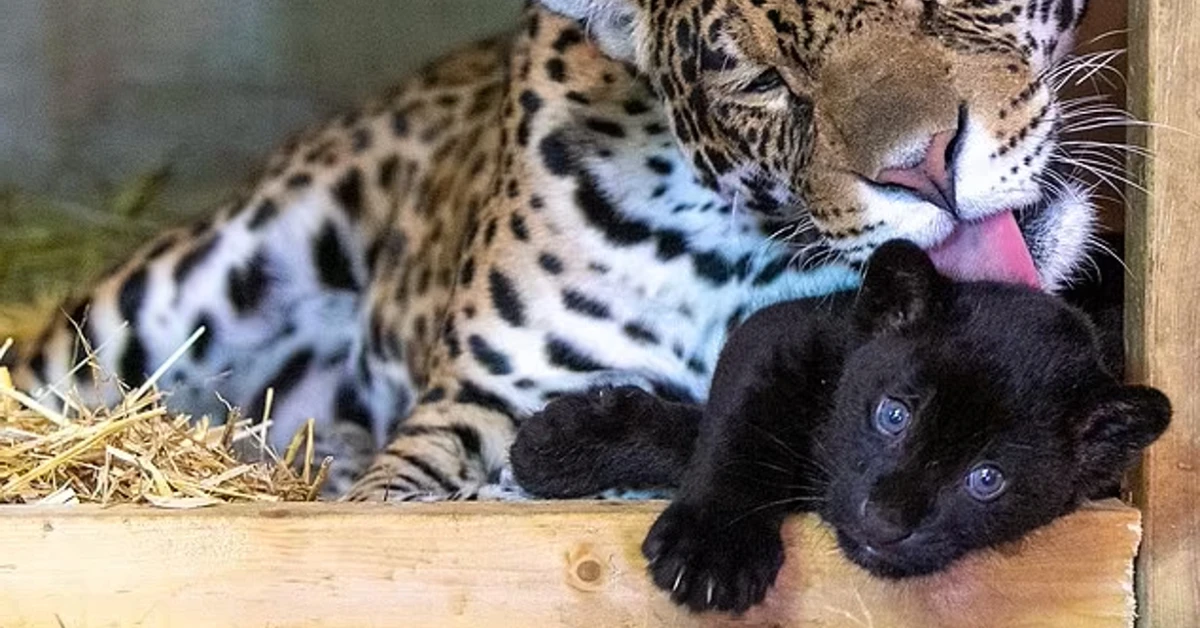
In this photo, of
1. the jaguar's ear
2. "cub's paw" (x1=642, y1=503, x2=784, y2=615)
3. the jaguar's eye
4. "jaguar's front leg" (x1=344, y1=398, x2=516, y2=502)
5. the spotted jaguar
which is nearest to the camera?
"cub's paw" (x1=642, y1=503, x2=784, y2=615)

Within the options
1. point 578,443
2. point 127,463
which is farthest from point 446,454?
point 127,463

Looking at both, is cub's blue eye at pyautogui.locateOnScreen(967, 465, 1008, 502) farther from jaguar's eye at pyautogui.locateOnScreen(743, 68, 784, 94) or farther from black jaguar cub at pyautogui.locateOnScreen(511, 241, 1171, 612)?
jaguar's eye at pyautogui.locateOnScreen(743, 68, 784, 94)

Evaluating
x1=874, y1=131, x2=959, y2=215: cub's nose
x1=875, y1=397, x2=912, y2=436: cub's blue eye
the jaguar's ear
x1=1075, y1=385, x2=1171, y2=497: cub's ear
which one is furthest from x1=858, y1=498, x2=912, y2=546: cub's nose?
the jaguar's ear

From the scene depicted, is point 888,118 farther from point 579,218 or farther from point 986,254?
point 579,218

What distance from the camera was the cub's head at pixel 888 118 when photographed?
2484 millimetres

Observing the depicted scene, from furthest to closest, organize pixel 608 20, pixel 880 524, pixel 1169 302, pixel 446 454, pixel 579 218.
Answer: pixel 446 454 < pixel 579 218 < pixel 608 20 < pixel 1169 302 < pixel 880 524

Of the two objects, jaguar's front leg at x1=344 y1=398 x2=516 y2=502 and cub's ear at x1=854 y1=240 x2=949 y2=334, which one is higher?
cub's ear at x1=854 y1=240 x2=949 y2=334

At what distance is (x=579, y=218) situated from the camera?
124 inches

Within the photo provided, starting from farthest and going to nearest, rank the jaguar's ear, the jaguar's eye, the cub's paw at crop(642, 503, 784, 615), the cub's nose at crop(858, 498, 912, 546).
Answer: the jaguar's ear → the jaguar's eye → the cub's paw at crop(642, 503, 784, 615) → the cub's nose at crop(858, 498, 912, 546)

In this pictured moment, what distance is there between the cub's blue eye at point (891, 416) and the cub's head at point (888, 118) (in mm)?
263

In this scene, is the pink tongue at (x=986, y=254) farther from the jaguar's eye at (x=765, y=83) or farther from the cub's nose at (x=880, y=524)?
the cub's nose at (x=880, y=524)

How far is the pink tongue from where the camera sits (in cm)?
264

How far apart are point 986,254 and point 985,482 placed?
1.35 feet

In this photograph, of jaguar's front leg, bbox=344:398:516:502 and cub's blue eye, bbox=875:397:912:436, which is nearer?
cub's blue eye, bbox=875:397:912:436
